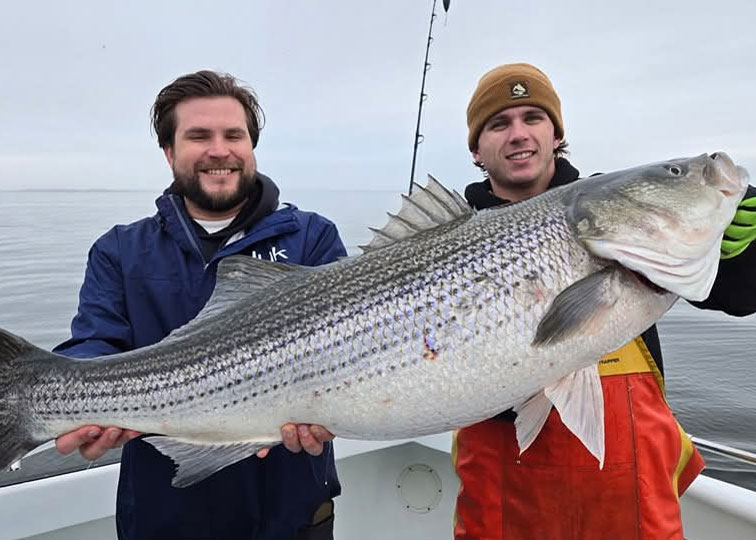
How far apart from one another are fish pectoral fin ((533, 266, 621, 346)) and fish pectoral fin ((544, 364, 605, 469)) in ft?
0.81

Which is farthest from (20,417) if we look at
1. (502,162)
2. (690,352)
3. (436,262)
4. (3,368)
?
(690,352)

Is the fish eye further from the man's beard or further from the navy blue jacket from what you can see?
Answer: the man's beard

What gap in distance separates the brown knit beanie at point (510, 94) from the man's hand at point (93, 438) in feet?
8.23

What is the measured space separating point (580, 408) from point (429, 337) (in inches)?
27.1

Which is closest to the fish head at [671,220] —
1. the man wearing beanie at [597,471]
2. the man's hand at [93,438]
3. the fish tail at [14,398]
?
the man wearing beanie at [597,471]

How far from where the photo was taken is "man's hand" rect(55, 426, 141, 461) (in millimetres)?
2447

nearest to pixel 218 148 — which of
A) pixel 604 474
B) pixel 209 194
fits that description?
pixel 209 194

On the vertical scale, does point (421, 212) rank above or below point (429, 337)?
above

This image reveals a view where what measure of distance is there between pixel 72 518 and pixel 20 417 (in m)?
1.36

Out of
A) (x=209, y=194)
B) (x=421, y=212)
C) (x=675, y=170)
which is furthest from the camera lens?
(x=209, y=194)

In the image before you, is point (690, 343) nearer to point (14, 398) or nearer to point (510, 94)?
point (510, 94)

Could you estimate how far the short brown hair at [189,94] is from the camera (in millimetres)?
3230

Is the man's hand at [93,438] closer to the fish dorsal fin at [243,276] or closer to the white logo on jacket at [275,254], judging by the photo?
the fish dorsal fin at [243,276]

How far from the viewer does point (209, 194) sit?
3066 mm
